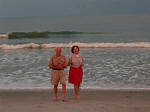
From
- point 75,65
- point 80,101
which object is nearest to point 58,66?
point 75,65

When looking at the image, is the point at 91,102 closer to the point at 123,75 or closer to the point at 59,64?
the point at 59,64

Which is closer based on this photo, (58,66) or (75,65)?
(58,66)

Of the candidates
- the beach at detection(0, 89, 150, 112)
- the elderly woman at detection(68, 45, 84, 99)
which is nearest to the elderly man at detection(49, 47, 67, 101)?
the elderly woman at detection(68, 45, 84, 99)

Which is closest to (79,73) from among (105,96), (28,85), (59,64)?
(59,64)

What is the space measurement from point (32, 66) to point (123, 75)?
4.70m

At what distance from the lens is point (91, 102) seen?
6996mm

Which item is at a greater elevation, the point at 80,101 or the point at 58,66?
the point at 58,66

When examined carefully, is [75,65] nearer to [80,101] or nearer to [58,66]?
[58,66]

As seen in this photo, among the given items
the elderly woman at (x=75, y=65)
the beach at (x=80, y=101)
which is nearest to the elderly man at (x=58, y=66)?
the elderly woman at (x=75, y=65)

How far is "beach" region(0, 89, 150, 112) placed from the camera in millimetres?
6309

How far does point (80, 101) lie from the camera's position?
7172mm

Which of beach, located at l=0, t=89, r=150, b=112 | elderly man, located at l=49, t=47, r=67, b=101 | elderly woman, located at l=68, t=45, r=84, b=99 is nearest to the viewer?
beach, located at l=0, t=89, r=150, b=112

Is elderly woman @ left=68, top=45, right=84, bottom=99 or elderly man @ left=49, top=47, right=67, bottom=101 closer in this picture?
elderly man @ left=49, top=47, right=67, bottom=101

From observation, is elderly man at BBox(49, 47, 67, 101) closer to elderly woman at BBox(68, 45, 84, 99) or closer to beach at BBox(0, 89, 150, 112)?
elderly woman at BBox(68, 45, 84, 99)
